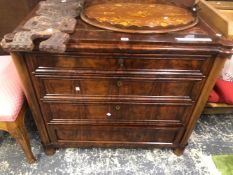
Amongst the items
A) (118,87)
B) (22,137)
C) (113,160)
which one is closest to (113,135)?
(113,160)

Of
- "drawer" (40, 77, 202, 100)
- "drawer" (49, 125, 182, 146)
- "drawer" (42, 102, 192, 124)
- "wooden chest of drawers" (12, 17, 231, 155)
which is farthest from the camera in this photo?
"drawer" (49, 125, 182, 146)

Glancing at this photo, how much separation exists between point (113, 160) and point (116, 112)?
1.39ft

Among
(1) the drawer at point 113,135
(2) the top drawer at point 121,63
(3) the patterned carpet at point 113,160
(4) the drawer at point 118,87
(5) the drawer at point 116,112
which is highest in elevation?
(2) the top drawer at point 121,63

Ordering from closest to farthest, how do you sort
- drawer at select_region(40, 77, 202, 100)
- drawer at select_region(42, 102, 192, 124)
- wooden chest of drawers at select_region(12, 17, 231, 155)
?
wooden chest of drawers at select_region(12, 17, 231, 155) < drawer at select_region(40, 77, 202, 100) < drawer at select_region(42, 102, 192, 124)

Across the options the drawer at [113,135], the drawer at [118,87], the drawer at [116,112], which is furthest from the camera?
the drawer at [113,135]

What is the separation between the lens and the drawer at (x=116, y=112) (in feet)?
3.27

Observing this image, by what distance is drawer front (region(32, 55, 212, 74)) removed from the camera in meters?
0.81

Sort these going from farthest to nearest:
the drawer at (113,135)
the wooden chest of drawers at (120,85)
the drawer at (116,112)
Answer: the drawer at (113,135) < the drawer at (116,112) < the wooden chest of drawers at (120,85)

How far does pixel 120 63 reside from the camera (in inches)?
32.1

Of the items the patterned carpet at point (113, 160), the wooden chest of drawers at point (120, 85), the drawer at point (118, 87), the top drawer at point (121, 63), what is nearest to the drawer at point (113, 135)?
the wooden chest of drawers at point (120, 85)

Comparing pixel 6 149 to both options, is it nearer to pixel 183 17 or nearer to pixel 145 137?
pixel 145 137

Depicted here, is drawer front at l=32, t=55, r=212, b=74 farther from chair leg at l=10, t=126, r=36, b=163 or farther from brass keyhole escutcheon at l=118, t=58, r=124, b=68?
chair leg at l=10, t=126, r=36, b=163

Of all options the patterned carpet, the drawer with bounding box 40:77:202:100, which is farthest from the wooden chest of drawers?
the patterned carpet

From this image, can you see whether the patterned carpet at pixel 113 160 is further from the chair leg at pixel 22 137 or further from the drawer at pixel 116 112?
the drawer at pixel 116 112
